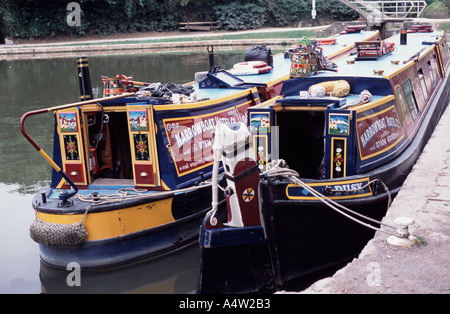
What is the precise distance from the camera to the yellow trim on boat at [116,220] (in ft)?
21.5

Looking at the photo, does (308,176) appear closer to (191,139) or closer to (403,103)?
(191,139)

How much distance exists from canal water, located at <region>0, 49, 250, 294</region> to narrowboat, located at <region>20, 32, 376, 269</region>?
20cm

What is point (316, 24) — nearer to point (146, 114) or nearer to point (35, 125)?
point (35, 125)

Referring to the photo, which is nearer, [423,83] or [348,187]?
[348,187]

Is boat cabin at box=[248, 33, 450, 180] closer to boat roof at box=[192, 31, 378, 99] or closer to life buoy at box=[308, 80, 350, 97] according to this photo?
life buoy at box=[308, 80, 350, 97]

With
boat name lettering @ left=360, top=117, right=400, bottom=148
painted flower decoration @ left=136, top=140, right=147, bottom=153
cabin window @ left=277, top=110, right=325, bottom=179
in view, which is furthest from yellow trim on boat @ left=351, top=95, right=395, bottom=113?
painted flower decoration @ left=136, top=140, right=147, bottom=153

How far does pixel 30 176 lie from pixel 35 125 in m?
4.25

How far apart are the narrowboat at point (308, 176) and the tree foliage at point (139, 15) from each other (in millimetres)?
29415

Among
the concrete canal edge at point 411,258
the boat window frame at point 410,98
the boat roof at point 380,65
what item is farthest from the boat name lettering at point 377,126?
the boat window frame at point 410,98

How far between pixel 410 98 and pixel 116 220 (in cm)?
499

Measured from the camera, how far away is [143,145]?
699 centimetres

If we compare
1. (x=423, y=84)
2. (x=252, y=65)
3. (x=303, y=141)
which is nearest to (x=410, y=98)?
(x=423, y=84)

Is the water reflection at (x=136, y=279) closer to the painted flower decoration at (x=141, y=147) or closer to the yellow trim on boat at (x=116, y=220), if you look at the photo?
the yellow trim on boat at (x=116, y=220)

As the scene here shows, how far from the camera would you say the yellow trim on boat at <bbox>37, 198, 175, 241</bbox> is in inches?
258
